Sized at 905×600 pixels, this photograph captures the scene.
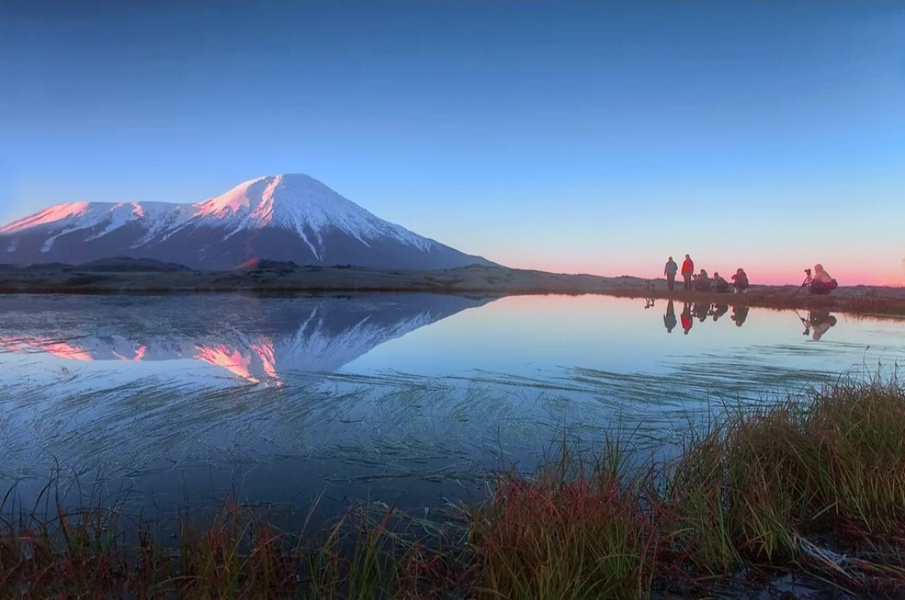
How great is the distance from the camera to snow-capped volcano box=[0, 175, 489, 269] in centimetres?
14325

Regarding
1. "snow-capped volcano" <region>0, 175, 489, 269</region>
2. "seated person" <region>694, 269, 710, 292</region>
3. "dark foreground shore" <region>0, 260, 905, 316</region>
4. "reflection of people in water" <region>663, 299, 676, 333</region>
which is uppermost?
"snow-capped volcano" <region>0, 175, 489, 269</region>

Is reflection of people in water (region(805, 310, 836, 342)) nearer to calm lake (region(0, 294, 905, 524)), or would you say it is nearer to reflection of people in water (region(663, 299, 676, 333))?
calm lake (region(0, 294, 905, 524))

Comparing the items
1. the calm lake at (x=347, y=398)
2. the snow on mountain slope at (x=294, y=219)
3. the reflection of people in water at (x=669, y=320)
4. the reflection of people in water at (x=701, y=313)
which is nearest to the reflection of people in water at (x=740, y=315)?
the reflection of people in water at (x=701, y=313)

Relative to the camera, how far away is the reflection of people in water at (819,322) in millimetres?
13436

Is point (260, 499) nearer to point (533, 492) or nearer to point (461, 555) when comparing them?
point (461, 555)

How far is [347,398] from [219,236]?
166 meters

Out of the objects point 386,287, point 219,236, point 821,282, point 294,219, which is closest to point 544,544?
point 821,282

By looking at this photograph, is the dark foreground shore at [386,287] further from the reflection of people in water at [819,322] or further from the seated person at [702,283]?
the reflection of people in water at [819,322]

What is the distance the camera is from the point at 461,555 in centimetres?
306

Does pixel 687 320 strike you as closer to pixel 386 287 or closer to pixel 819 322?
pixel 819 322

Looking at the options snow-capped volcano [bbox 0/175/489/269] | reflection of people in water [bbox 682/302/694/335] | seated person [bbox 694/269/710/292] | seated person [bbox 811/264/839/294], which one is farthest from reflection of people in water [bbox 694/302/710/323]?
snow-capped volcano [bbox 0/175/489/269]

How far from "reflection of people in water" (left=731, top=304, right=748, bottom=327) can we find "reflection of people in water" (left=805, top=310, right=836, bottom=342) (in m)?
1.75

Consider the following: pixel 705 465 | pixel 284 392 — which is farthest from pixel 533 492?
pixel 284 392

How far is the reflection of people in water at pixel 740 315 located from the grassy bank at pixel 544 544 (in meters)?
12.8
